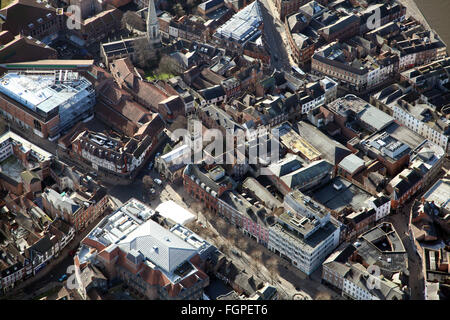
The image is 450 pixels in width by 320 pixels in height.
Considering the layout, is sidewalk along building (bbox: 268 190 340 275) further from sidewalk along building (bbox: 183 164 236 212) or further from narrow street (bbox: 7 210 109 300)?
narrow street (bbox: 7 210 109 300)

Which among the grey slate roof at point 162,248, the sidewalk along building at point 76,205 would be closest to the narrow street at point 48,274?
the sidewalk along building at point 76,205

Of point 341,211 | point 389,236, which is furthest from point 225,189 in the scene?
point 389,236

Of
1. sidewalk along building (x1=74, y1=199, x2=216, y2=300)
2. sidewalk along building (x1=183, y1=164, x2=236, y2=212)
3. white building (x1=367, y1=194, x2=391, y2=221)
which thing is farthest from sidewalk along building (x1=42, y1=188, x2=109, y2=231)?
white building (x1=367, y1=194, x2=391, y2=221)

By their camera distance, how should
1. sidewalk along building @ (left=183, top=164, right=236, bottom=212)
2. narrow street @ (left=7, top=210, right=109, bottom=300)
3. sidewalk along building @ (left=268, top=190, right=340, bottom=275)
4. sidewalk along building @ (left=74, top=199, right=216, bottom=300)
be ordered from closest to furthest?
sidewalk along building @ (left=74, top=199, right=216, bottom=300) → narrow street @ (left=7, top=210, right=109, bottom=300) → sidewalk along building @ (left=268, top=190, right=340, bottom=275) → sidewalk along building @ (left=183, top=164, right=236, bottom=212)

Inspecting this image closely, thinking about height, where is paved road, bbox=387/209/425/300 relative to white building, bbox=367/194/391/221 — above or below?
below

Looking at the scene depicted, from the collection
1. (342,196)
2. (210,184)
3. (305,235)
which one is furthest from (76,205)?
(342,196)

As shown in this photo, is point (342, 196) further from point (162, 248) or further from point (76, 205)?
point (76, 205)

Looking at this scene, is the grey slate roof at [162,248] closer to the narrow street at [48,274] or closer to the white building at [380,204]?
the narrow street at [48,274]
